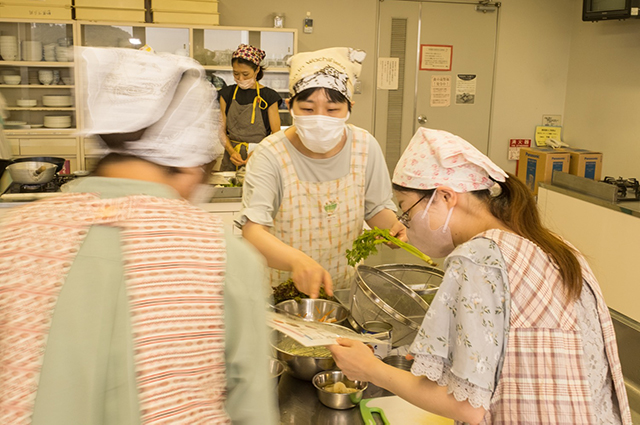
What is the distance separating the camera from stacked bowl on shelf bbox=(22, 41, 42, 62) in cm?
557

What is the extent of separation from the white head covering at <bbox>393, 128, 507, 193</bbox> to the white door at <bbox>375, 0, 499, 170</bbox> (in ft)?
17.2

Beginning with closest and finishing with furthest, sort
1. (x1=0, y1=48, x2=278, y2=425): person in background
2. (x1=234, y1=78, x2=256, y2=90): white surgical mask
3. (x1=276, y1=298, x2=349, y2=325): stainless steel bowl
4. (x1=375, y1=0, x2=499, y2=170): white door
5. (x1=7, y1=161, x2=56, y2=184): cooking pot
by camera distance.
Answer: (x1=0, y1=48, x2=278, y2=425): person in background, (x1=276, y1=298, x2=349, y2=325): stainless steel bowl, (x1=7, y1=161, x2=56, y2=184): cooking pot, (x1=234, y1=78, x2=256, y2=90): white surgical mask, (x1=375, y1=0, x2=499, y2=170): white door

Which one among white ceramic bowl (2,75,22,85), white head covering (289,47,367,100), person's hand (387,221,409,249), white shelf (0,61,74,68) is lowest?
person's hand (387,221,409,249)

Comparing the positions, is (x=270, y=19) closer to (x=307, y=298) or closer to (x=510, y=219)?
(x=307, y=298)

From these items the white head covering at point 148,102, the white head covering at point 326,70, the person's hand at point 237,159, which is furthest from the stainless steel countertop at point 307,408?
the person's hand at point 237,159

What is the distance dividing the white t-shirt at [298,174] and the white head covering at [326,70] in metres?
0.24

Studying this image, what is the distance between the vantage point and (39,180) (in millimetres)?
3814

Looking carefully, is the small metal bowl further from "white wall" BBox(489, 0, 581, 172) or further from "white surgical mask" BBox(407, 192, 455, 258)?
"white wall" BBox(489, 0, 581, 172)

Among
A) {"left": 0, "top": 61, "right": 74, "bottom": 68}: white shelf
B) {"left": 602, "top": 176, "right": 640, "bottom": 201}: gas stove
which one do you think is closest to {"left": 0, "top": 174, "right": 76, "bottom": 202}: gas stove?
{"left": 0, "top": 61, "right": 74, "bottom": 68}: white shelf

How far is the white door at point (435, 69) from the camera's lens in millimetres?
6402

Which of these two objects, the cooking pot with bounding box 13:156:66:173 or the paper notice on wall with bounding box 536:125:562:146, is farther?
the paper notice on wall with bounding box 536:125:562:146

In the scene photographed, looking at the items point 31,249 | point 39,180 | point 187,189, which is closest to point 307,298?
point 187,189

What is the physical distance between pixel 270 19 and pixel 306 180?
431 centimetres

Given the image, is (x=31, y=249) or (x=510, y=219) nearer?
(x=31, y=249)
